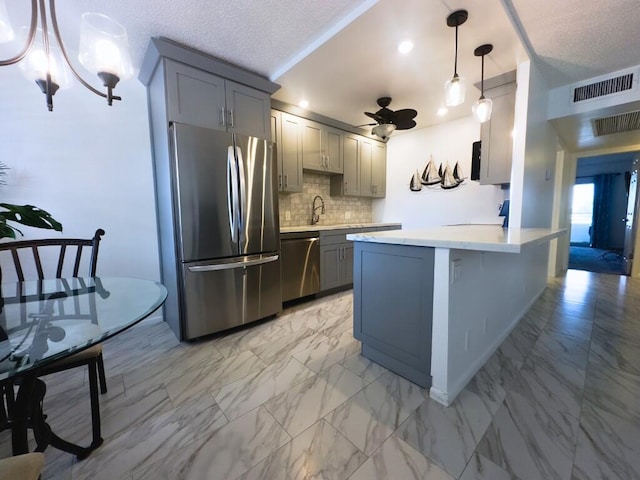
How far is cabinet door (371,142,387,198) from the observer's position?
14.1ft

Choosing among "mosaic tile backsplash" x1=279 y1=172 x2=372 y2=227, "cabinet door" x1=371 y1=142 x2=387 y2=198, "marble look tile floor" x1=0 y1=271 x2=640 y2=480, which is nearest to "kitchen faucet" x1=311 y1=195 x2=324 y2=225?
"mosaic tile backsplash" x1=279 y1=172 x2=372 y2=227

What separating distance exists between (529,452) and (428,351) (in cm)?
55

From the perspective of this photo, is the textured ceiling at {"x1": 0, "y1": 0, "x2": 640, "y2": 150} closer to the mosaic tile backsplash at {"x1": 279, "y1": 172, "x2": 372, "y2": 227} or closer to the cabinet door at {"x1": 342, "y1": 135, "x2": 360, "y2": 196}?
the cabinet door at {"x1": 342, "y1": 135, "x2": 360, "y2": 196}

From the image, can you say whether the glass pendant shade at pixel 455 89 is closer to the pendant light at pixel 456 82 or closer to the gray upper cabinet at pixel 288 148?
the pendant light at pixel 456 82

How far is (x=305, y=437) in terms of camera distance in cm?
124

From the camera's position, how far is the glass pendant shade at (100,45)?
1.14m

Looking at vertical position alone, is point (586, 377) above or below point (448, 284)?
below

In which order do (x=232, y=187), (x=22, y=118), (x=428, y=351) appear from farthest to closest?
1. (x=232, y=187)
2. (x=22, y=118)
3. (x=428, y=351)

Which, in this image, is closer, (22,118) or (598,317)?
(22,118)

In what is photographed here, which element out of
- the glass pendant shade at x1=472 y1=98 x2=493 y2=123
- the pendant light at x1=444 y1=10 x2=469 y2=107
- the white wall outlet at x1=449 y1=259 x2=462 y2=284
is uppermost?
the pendant light at x1=444 y1=10 x2=469 y2=107

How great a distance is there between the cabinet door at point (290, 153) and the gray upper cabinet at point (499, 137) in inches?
83.0

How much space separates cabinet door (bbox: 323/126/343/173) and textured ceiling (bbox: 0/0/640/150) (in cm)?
97

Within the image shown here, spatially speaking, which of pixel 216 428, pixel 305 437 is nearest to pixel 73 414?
pixel 216 428

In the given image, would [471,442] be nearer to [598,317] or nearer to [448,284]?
[448,284]
